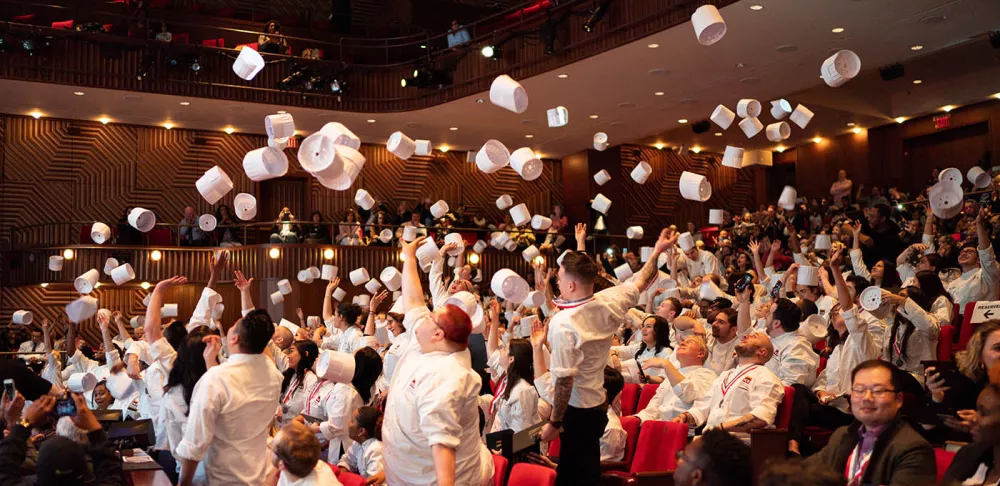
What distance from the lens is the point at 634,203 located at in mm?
21859

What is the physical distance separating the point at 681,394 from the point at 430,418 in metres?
2.57

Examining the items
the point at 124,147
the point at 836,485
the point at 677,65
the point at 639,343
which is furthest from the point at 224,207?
the point at 836,485

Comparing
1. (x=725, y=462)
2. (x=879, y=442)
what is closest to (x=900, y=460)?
(x=879, y=442)

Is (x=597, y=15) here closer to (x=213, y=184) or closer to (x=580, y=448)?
(x=213, y=184)

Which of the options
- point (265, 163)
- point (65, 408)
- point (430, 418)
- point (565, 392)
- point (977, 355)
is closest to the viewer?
point (430, 418)

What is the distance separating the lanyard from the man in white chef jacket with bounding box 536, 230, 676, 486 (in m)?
1.35

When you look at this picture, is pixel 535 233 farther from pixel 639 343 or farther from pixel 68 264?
pixel 639 343

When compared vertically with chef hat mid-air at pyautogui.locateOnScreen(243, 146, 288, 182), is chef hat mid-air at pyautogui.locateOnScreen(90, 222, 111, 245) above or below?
below

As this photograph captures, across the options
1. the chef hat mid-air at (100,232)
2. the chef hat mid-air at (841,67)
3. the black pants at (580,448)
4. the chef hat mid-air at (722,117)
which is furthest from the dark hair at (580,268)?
the chef hat mid-air at (100,232)

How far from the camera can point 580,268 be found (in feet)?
14.5

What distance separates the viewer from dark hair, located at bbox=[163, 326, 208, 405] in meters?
4.41

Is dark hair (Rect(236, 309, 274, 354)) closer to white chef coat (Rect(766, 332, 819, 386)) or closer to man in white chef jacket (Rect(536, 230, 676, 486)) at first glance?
man in white chef jacket (Rect(536, 230, 676, 486))

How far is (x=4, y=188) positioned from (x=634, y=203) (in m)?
13.3

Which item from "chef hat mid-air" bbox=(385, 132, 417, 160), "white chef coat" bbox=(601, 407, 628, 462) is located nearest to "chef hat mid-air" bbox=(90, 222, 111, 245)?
"chef hat mid-air" bbox=(385, 132, 417, 160)
